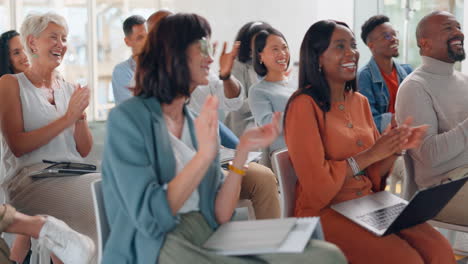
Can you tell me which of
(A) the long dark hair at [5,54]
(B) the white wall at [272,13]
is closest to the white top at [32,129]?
(A) the long dark hair at [5,54]

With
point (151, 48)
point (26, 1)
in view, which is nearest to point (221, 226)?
point (151, 48)

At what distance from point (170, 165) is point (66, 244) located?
0.67 m

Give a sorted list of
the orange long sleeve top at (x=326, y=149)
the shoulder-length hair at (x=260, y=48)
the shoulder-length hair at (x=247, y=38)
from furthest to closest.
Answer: the shoulder-length hair at (x=247, y=38)
the shoulder-length hair at (x=260, y=48)
the orange long sleeve top at (x=326, y=149)

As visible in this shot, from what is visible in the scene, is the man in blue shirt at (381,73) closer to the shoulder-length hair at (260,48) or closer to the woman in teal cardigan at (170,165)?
the shoulder-length hair at (260,48)

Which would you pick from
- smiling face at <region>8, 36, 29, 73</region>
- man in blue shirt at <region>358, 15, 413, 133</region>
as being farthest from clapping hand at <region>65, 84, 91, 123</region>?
man in blue shirt at <region>358, 15, 413, 133</region>

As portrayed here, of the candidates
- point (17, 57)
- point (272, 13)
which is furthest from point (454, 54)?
point (272, 13)

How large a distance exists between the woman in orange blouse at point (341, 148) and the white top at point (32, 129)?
124 cm

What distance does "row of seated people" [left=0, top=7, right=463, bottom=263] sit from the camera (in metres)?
1.65

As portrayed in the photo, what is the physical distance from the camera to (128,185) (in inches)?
64.4

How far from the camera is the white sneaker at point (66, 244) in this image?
7.06 ft

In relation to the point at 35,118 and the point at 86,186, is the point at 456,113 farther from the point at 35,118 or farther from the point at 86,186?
the point at 35,118

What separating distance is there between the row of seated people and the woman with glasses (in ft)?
1.67

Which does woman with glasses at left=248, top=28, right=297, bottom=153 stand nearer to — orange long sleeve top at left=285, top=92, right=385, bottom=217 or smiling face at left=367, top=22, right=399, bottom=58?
smiling face at left=367, top=22, right=399, bottom=58

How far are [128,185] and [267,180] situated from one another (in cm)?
154
